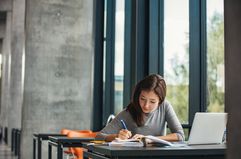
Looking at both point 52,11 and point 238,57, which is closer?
point 238,57

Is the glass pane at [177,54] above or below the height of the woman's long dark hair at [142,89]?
above

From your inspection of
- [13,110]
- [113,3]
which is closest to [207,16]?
[113,3]

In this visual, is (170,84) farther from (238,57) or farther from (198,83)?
(238,57)

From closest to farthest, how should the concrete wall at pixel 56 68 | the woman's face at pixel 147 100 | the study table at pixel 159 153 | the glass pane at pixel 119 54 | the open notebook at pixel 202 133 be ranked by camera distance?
the study table at pixel 159 153 → the open notebook at pixel 202 133 → the woman's face at pixel 147 100 → the glass pane at pixel 119 54 → the concrete wall at pixel 56 68

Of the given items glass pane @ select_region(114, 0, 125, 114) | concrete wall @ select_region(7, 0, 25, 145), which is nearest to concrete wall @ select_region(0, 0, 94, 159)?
glass pane @ select_region(114, 0, 125, 114)

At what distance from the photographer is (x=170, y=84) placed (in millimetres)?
5168

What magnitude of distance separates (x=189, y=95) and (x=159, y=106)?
1.34 metres

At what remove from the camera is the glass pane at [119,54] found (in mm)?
6941

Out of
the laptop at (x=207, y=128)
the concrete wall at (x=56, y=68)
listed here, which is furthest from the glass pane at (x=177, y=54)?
the concrete wall at (x=56, y=68)

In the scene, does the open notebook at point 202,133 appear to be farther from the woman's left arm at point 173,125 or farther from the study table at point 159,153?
the woman's left arm at point 173,125

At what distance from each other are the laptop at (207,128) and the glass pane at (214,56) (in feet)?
5.36

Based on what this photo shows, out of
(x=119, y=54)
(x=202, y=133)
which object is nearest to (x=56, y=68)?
(x=119, y=54)

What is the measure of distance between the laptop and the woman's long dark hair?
26.2 inches

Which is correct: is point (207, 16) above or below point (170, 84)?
above
